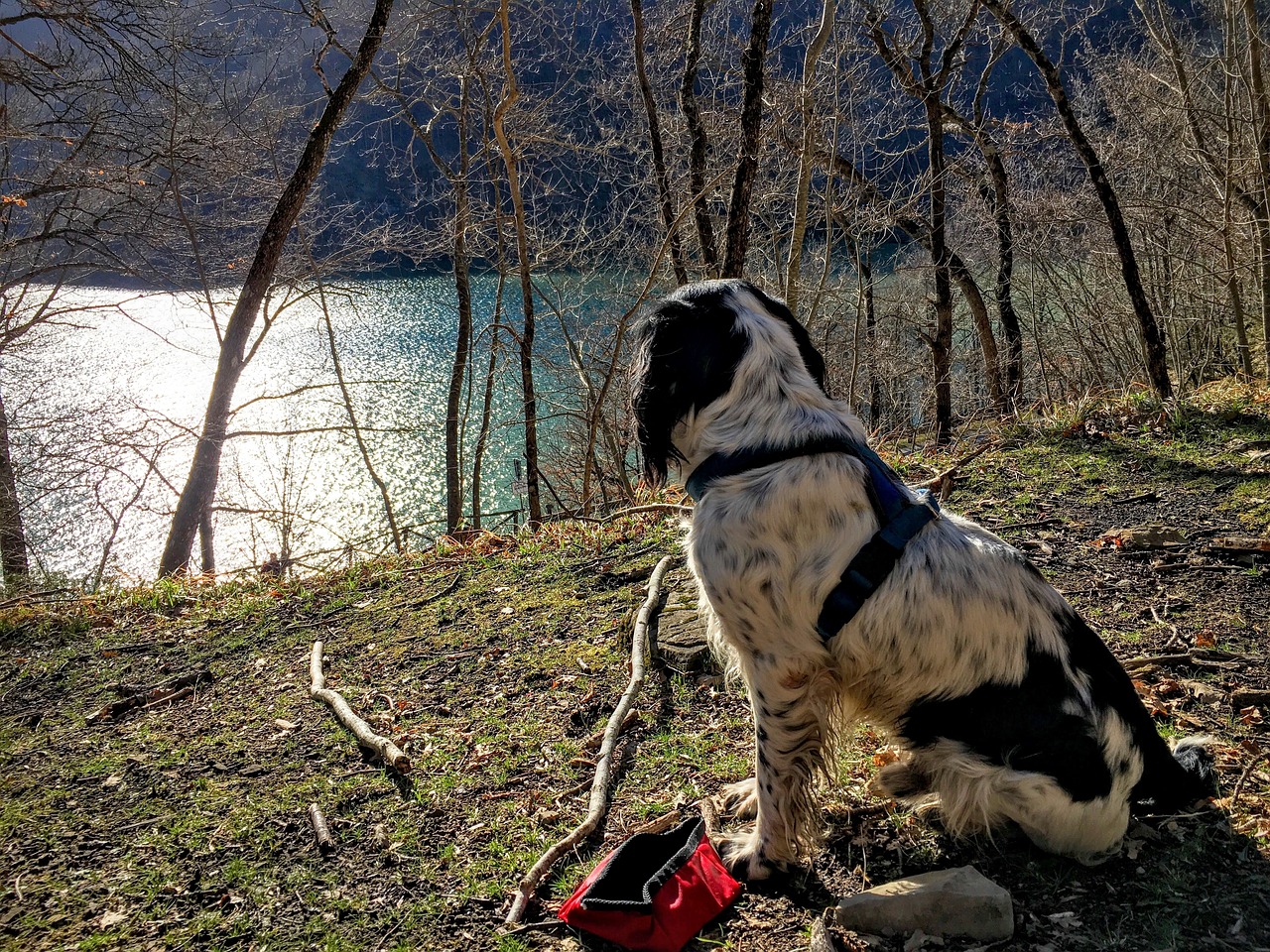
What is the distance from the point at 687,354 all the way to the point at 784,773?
1510 millimetres

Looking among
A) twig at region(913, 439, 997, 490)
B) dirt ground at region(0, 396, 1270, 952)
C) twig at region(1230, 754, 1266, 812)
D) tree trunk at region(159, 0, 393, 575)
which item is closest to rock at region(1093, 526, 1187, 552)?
dirt ground at region(0, 396, 1270, 952)

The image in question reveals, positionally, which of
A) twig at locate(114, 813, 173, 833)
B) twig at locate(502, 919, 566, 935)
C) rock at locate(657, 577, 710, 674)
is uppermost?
rock at locate(657, 577, 710, 674)

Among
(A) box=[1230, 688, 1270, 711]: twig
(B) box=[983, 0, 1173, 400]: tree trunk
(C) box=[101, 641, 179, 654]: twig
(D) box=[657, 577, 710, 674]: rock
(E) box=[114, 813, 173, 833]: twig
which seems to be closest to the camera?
(A) box=[1230, 688, 1270, 711]: twig

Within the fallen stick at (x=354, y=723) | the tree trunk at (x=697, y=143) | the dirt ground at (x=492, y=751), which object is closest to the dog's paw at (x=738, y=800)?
the dirt ground at (x=492, y=751)

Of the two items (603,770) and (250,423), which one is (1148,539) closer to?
(603,770)

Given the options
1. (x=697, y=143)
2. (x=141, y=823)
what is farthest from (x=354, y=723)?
(x=697, y=143)

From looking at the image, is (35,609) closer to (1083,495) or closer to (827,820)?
(827,820)

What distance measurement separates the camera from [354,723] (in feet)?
12.9

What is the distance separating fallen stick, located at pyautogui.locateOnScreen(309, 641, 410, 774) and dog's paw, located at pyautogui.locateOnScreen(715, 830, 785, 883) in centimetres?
149

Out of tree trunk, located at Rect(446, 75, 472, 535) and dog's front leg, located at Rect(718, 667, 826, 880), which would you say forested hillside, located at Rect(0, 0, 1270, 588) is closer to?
tree trunk, located at Rect(446, 75, 472, 535)

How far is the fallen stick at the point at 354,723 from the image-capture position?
3592 millimetres

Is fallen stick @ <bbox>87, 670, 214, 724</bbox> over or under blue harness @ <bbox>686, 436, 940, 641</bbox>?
under

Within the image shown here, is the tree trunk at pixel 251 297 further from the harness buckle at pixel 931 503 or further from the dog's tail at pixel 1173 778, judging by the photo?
the dog's tail at pixel 1173 778

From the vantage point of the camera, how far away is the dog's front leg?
2760mm
